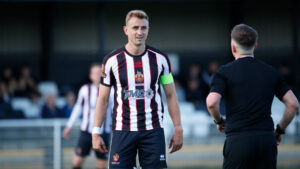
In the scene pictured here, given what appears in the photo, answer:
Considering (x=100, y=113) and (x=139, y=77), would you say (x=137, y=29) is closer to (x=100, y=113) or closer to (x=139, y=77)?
(x=139, y=77)

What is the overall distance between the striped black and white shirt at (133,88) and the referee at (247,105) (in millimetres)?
1030

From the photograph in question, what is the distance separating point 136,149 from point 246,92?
1.49 meters

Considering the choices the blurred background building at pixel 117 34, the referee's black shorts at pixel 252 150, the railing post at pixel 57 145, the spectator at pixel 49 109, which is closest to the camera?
the referee's black shorts at pixel 252 150

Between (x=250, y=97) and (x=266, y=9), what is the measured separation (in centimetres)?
1291

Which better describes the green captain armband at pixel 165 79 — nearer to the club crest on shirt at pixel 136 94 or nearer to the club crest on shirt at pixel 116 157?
the club crest on shirt at pixel 136 94

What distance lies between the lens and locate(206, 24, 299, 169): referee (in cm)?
459

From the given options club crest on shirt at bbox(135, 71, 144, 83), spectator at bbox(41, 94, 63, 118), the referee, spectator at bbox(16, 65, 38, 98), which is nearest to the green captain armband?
club crest on shirt at bbox(135, 71, 144, 83)

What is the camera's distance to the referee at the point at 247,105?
4.59 m

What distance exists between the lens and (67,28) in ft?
54.6

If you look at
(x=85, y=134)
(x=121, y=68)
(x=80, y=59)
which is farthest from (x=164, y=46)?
(x=121, y=68)

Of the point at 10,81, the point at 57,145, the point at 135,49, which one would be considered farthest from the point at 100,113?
the point at 10,81

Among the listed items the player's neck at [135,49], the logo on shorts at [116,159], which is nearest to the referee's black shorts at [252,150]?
the logo on shorts at [116,159]

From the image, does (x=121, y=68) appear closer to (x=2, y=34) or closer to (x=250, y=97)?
(x=250, y=97)

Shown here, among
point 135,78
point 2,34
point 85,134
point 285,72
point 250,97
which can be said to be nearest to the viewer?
point 250,97
